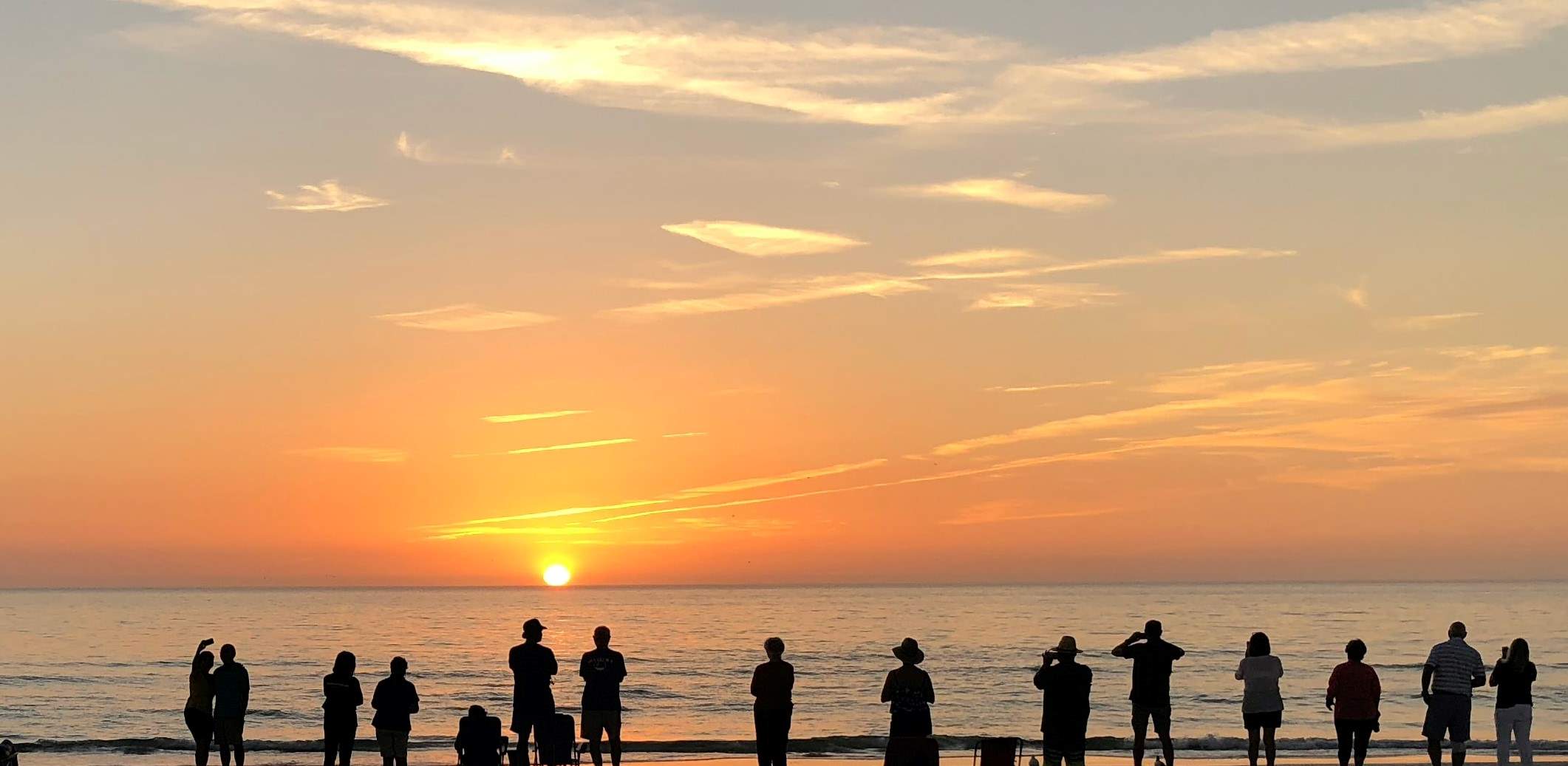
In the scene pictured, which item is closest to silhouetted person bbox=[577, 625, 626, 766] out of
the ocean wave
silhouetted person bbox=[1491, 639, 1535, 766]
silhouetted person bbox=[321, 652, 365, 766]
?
silhouetted person bbox=[321, 652, 365, 766]

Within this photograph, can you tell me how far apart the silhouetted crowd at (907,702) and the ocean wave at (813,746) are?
8859 mm

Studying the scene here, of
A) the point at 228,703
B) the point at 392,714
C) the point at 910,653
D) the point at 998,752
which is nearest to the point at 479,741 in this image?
the point at 392,714

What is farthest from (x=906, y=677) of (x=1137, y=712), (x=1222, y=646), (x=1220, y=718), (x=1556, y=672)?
(x=1222, y=646)

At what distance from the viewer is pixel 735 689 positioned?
51406 mm

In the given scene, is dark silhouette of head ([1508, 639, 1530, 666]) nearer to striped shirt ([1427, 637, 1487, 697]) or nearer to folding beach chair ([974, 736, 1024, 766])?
striped shirt ([1427, 637, 1487, 697])

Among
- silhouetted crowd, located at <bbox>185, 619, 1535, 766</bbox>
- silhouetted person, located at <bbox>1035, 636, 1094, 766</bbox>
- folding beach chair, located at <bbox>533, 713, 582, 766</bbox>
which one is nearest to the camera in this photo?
silhouetted crowd, located at <bbox>185, 619, 1535, 766</bbox>

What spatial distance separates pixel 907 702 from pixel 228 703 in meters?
7.93

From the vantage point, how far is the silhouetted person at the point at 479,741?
52.7 ft

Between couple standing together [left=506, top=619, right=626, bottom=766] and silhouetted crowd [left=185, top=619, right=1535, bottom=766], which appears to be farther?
couple standing together [left=506, top=619, right=626, bottom=766]

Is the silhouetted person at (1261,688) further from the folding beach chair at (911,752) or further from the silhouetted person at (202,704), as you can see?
the silhouetted person at (202,704)

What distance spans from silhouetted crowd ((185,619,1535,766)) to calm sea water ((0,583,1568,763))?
9301 mm

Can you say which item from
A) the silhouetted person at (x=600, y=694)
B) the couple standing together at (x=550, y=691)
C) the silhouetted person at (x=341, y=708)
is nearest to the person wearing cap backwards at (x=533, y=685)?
the couple standing together at (x=550, y=691)

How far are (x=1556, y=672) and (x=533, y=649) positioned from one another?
5144cm

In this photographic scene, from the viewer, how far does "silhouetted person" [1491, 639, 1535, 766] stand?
16688mm
